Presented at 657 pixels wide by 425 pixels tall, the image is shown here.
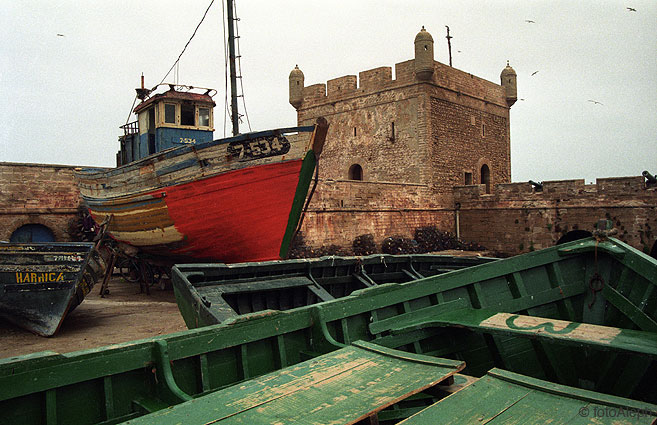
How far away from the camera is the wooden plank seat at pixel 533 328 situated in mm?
2953

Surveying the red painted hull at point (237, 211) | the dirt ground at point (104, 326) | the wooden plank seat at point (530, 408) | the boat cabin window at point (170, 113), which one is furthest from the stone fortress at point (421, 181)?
the wooden plank seat at point (530, 408)

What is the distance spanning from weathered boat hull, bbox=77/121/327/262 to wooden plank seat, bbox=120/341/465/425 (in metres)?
5.93

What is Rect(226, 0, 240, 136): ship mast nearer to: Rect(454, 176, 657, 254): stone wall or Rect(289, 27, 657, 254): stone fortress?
Rect(289, 27, 657, 254): stone fortress

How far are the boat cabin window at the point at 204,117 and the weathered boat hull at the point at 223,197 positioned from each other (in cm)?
271

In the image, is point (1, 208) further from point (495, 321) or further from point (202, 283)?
point (495, 321)

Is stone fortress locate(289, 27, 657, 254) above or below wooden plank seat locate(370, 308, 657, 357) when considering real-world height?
above

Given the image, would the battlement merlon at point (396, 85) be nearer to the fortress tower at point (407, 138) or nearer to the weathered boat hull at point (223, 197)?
the fortress tower at point (407, 138)

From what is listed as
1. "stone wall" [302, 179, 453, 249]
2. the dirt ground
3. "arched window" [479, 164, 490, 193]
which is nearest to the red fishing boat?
the dirt ground

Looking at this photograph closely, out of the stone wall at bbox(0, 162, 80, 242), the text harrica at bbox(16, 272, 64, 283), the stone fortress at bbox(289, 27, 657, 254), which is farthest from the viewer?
the stone fortress at bbox(289, 27, 657, 254)

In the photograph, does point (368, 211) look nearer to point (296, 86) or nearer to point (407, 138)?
point (407, 138)

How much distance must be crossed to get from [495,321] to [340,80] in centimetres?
1869

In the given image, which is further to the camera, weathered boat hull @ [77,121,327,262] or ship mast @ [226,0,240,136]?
ship mast @ [226,0,240,136]

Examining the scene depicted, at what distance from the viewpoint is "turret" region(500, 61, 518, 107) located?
75.9 ft

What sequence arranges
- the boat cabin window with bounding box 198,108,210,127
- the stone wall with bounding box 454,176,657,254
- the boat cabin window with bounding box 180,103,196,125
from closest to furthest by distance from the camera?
the boat cabin window with bounding box 180,103,196,125 → the boat cabin window with bounding box 198,108,210,127 → the stone wall with bounding box 454,176,657,254
